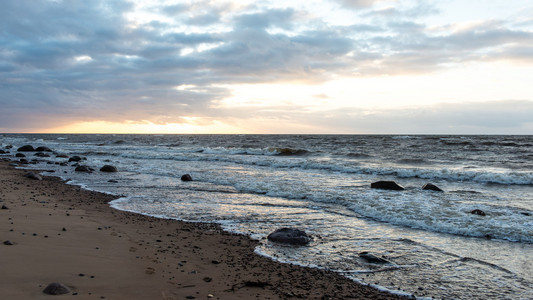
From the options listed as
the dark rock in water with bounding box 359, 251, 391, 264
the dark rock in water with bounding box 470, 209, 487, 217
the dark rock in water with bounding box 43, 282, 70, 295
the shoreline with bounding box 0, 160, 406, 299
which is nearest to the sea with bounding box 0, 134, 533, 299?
the dark rock in water with bounding box 359, 251, 391, 264

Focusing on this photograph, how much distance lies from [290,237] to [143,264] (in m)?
2.74

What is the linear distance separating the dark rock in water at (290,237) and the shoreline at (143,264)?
1.48 feet

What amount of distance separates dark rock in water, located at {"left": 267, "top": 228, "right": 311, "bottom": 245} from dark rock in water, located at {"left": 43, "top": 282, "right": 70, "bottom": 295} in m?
3.72

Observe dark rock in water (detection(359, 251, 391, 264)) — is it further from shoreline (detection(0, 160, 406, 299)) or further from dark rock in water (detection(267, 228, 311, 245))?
dark rock in water (detection(267, 228, 311, 245))

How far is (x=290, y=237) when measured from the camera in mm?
6590

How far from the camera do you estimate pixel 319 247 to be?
20.9 feet

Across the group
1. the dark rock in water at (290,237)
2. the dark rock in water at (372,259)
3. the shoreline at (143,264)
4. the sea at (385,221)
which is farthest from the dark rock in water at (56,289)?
the dark rock in water at (372,259)

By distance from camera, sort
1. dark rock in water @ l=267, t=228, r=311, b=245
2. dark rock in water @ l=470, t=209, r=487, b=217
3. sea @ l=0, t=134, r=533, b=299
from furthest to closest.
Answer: dark rock in water @ l=470, t=209, r=487, b=217 → dark rock in water @ l=267, t=228, r=311, b=245 → sea @ l=0, t=134, r=533, b=299

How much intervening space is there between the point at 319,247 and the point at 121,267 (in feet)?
11.1

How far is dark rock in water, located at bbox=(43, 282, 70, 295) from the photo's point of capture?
145 inches

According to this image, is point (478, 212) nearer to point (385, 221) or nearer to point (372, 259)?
point (385, 221)

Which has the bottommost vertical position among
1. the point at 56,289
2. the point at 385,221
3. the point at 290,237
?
the point at 385,221

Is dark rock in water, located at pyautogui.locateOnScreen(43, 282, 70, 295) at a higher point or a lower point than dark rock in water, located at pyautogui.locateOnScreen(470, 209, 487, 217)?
higher

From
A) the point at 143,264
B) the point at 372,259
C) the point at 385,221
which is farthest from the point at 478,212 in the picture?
the point at 143,264
